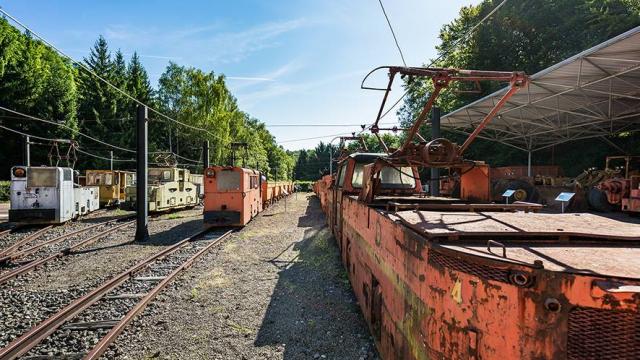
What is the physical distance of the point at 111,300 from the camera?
A: 598 centimetres

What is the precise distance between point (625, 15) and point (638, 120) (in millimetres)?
8552

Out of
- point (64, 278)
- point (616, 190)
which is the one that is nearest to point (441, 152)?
point (64, 278)

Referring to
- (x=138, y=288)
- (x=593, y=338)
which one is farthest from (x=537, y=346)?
(x=138, y=288)

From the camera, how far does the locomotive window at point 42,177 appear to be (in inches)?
535

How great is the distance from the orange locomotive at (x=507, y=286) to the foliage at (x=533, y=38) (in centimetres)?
2252

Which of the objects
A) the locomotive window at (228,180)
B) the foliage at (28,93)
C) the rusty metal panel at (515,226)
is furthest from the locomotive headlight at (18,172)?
the foliage at (28,93)

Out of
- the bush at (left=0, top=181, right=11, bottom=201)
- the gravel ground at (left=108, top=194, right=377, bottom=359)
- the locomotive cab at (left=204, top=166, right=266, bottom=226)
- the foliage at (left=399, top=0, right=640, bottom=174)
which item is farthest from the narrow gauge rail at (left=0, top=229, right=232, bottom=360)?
the bush at (left=0, top=181, right=11, bottom=201)

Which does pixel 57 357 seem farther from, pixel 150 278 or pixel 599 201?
pixel 599 201

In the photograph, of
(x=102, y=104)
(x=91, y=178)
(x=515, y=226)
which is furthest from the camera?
(x=102, y=104)

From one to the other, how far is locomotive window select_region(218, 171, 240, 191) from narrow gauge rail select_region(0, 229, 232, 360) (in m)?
3.89

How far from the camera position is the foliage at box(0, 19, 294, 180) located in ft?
108

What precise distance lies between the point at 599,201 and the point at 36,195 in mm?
22315

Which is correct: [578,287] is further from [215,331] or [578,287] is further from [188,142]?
[188,142]

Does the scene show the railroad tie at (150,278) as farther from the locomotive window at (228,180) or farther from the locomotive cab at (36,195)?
the locomotive cab at (36,195)
